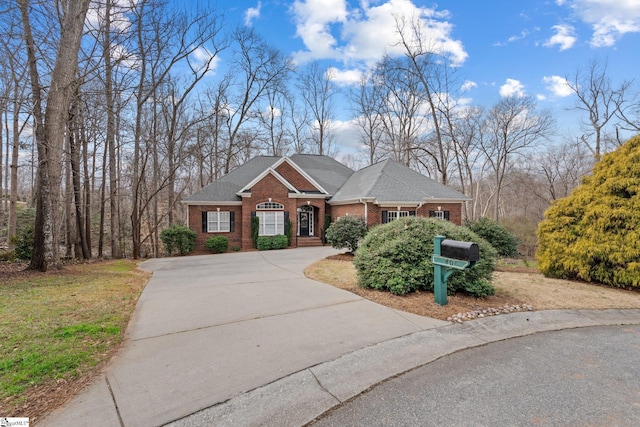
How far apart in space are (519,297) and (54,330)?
799 cm

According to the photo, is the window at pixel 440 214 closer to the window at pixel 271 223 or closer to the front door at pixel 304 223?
the front door at pixel 304 223

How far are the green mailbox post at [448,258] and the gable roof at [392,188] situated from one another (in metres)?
11.8

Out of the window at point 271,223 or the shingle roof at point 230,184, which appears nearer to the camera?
the shingle roof at point 230,184

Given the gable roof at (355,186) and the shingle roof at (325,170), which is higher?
the shingle roof at (325,170)

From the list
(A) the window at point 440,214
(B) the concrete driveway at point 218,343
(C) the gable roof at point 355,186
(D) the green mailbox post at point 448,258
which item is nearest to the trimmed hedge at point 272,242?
(C) the gable roof at point 355,186

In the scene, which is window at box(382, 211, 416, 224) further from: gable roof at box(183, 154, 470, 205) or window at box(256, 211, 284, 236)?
window at box(256, 211, 284, 236)

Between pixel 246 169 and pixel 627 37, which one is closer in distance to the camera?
pixel 627 37

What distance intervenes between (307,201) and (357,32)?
10.5m

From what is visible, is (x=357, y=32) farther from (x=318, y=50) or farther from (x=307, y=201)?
(x=307, y=201)

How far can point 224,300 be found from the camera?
591 centimetres

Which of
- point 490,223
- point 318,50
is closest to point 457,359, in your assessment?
point 490,223

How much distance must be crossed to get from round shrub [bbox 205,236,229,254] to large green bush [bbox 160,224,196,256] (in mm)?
930

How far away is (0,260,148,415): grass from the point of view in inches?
114

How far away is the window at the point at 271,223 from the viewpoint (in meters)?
17.9
